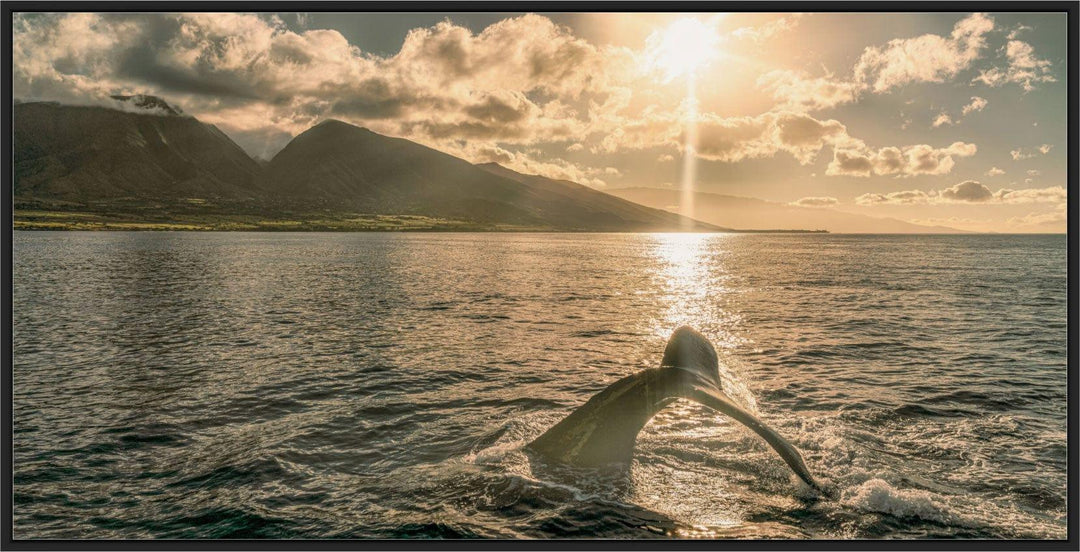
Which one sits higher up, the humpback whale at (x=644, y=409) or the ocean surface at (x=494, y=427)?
the humpback whale at (x=644, y=409)

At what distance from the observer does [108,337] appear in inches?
1210

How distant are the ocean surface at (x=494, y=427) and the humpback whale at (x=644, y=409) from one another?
577 mm

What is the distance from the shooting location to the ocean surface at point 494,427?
11.0 meters

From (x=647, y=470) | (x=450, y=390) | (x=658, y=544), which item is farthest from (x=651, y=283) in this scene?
(x=658, y=544)

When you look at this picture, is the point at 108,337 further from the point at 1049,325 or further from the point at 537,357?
the point at 1049,325

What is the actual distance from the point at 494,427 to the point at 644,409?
20.2ft

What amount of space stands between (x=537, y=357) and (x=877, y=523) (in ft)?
58.3

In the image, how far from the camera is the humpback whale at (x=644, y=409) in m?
10.6

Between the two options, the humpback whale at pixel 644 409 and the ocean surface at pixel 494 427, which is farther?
the ocean surface at pixel 494 427

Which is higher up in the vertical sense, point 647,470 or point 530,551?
point 530,551

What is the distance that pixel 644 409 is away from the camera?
37.8 ft

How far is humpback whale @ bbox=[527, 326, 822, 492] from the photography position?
34.9 feet

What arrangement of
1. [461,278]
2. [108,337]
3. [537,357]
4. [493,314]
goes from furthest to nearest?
1. [461,278]
2. [493,314]
3. [108,337]
4. [537,357]

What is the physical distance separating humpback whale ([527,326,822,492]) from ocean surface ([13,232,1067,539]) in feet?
1.89
